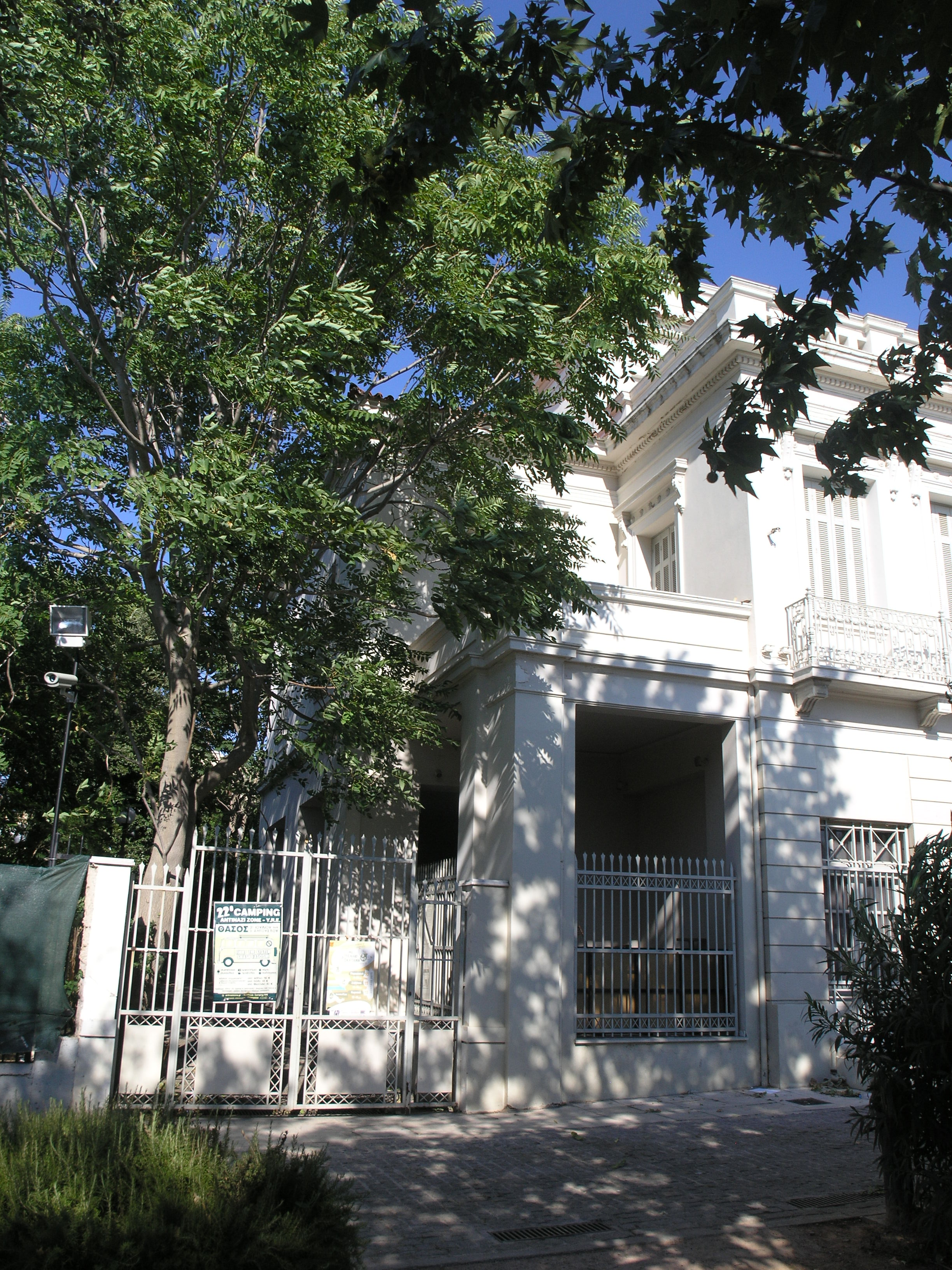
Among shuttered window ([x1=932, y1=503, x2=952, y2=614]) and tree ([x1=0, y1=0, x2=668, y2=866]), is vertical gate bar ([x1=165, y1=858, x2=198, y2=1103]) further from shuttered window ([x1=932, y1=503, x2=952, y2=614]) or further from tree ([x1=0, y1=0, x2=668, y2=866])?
shuttered window ([x1=932, y1=503, x2=952, y2=614])

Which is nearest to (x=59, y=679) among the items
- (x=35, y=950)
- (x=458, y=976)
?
(x=35, y=950)

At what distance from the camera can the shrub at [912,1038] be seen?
551cm

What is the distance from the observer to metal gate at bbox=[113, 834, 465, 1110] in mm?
8719

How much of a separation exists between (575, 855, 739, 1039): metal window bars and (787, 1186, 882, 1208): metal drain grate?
3.92 metres

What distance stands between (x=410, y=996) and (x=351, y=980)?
65 cm

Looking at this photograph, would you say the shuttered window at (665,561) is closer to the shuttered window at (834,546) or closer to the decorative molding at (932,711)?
the shuttered window at (834,546)

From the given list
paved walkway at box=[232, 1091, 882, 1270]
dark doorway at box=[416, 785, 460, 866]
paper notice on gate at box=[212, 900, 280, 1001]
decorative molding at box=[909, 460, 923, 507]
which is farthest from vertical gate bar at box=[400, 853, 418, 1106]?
decorative molding at box=[909, 460, 923, 507]

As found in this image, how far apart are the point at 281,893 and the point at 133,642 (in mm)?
6718

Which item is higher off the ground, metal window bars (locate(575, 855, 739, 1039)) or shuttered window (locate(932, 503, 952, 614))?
shuttered window (locate(932, 503, 952, 614))

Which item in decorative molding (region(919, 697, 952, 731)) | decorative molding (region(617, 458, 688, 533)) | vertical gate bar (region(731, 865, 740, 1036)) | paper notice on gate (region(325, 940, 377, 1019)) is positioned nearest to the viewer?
paper notice on gate (region(325, 940, 377, 1019))

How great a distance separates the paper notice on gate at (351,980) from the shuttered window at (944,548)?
32.4 ft

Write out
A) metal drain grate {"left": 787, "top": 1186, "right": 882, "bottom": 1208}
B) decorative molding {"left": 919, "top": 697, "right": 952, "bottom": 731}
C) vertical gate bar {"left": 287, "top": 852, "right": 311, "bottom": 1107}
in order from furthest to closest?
decorative molding {"left": 919, "top": 697, "right": 952, "bottom": 731}
vertical gate bar {"left": 287, "top": 852, "right": 311, "bottom": 1107}
metal drain grate {"left": 787, "top": 1186, "right": 882, "bottom": 1208}

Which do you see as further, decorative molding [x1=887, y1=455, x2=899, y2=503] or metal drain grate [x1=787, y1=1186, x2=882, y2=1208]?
decorative molding [x1=887, y1=455, x2=899, y2=503]

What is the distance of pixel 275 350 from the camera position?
353 inches
